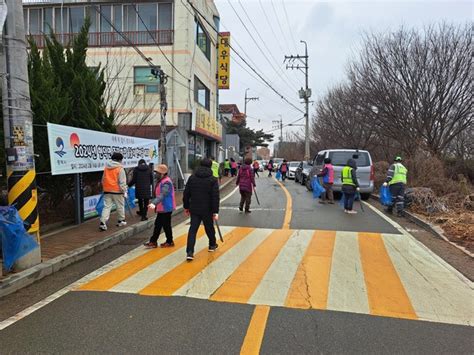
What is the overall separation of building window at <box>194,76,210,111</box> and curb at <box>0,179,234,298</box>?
15.9 metres

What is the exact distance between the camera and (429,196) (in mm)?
11422

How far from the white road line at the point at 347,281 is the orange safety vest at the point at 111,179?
182 inches

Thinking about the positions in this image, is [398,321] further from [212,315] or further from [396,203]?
[396,203]

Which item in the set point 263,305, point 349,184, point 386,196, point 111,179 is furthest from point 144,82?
point 263,305

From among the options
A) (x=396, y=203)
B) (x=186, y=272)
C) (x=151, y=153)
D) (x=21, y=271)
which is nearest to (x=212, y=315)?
(x=186, y=272)

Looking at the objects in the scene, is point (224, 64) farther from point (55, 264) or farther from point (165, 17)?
point (55, 264)

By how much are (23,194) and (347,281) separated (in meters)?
4.76

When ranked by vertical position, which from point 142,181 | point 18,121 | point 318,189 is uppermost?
point 18,121

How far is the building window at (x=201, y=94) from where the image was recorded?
23562 mm

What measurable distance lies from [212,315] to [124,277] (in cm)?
192

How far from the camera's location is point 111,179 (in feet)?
27.9

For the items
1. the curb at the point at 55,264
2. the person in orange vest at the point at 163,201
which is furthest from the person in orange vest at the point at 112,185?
the person in orange vest at the point at 163,201

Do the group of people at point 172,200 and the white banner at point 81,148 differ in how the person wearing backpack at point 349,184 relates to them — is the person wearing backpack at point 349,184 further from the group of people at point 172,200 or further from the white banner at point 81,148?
the white banner at point 81,148

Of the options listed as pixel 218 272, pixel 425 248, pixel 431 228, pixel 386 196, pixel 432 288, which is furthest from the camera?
pixel 386 196
